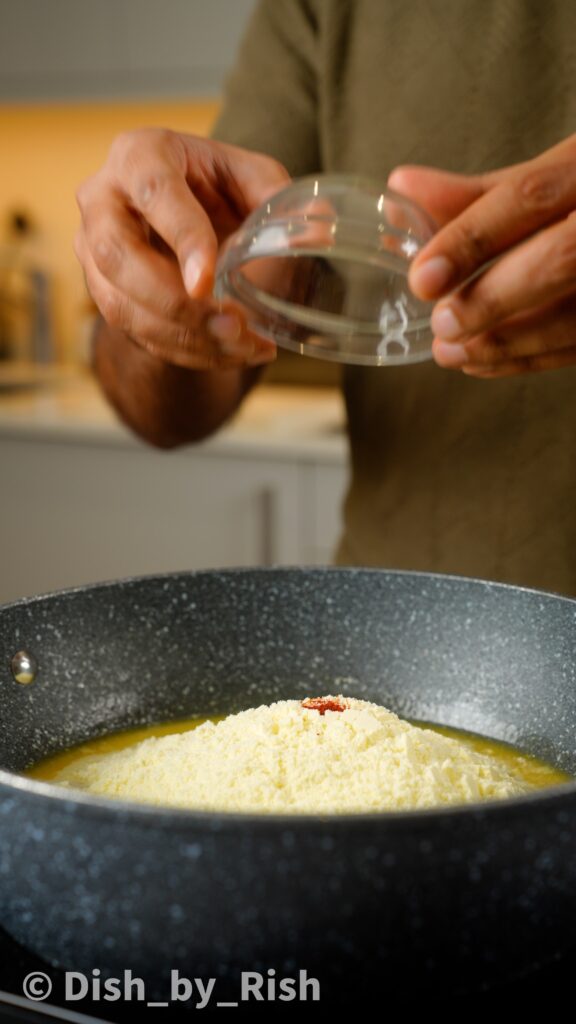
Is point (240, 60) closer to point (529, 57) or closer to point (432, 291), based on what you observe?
point (529, 57)

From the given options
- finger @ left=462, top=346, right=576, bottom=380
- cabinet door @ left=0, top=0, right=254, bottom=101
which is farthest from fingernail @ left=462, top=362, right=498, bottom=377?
cabinet door @ left=0, top=0, right=254, bottom=101

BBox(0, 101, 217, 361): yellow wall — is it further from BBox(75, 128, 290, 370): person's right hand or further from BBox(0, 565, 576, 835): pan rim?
BBox(0, 565, 576, 835): pan rim

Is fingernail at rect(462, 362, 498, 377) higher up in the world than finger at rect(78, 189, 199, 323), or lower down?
lower down

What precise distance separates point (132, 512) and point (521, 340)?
1.40 meters

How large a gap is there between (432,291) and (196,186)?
0.25m

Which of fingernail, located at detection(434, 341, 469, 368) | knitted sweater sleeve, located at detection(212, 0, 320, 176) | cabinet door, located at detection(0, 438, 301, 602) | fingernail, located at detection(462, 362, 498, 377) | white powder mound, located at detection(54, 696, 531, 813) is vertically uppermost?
knitted sweater sleeve, located at detection(212, 0, 320, 176)

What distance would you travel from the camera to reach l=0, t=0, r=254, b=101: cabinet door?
2172mm

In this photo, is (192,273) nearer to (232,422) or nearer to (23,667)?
(23,667)

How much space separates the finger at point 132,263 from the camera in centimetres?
68

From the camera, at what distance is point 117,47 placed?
89.4 inches

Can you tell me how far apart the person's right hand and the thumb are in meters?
0.11

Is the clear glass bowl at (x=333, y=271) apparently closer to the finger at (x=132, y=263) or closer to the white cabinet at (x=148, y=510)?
the finger at (x=132, y=263)

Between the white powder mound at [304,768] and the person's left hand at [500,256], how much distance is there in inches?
9.1

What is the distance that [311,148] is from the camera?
117 centimetres
